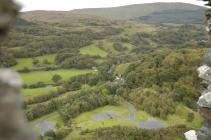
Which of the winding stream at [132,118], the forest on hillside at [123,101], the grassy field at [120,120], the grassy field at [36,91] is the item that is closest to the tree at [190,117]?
the forest on hillside at [123,101]

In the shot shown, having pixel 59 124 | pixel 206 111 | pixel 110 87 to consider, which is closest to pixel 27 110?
pixel 59 124

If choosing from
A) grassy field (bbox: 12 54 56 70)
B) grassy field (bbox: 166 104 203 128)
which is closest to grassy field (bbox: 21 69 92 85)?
grassy field (bbox: 12 54 56 70)

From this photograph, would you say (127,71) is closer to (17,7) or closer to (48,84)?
(48,84)

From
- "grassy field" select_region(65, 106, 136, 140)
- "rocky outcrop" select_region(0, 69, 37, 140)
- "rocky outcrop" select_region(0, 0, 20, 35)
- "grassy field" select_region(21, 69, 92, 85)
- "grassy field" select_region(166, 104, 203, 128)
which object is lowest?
"grassy field" select_region(21, 69, 92, 85)

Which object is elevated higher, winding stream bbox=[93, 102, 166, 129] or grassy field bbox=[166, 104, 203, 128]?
grassy field bbox=[166, 104, 203, 128]

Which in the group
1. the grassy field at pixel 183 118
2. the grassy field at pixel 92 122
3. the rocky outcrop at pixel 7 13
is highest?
the rocky outcrop at pixel 7 13

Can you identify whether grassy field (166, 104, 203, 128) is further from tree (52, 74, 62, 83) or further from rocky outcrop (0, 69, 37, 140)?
rocky outcrop (0, 69, 37, 140)

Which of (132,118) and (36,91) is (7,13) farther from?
(36,91)

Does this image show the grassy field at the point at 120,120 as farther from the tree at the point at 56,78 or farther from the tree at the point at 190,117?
the tree at the point at 56,78
